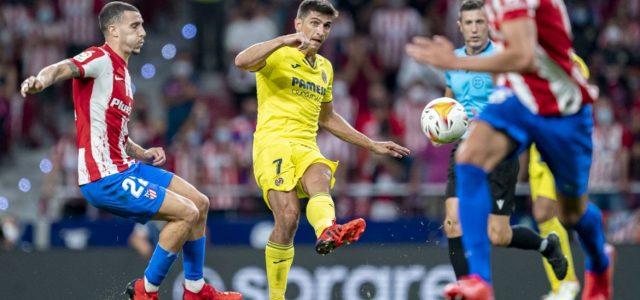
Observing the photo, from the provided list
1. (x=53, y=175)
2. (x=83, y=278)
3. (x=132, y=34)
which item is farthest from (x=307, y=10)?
(x=53, y=175)

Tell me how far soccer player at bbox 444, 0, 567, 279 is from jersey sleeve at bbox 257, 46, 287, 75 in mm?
1320

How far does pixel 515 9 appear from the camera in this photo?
6605 mm

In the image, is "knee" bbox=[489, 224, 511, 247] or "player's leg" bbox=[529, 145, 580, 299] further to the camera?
"player's leg" bbox=[529, 145, 580, 299]

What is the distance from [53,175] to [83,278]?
14.2 ft

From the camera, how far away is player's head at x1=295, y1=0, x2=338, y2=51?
344 inches

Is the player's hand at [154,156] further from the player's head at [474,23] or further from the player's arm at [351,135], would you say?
Result: the player's head at [474,23]

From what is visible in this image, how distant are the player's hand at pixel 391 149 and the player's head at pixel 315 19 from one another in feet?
3.30

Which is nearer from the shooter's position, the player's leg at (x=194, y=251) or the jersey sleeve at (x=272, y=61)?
the player's leg at (x=194, y=251)

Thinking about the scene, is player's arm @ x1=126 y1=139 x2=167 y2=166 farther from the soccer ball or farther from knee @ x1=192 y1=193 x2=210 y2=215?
the soccer ball

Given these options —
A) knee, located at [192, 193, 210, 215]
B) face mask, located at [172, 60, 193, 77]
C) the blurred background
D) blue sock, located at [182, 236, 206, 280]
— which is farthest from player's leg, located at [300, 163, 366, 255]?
face mask, located at [172, 60, 193, 77]

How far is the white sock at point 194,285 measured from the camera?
28.3 feet

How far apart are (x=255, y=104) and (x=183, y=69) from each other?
171cm

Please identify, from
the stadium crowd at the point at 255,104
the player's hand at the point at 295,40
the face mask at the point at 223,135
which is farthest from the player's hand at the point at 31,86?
the face mask at the point at 223,135

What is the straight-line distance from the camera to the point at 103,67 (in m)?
8.27
